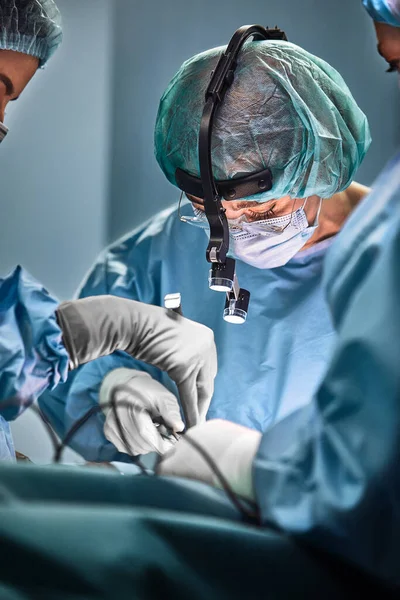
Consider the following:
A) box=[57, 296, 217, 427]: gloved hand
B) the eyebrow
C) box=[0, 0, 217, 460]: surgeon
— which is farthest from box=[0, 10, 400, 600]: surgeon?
the eyebrow

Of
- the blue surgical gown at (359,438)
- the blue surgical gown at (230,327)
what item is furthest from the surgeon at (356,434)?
the blue surgical gown at (230,327)

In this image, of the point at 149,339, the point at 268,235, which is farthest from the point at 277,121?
the point at 149,339

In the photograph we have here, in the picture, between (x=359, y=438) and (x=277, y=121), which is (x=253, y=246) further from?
(x=359, y=438)

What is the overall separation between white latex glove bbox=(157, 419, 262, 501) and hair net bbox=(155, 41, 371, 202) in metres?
0.83

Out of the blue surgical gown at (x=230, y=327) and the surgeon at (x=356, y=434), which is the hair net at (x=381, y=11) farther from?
the surgeon at (x=356, y=434)

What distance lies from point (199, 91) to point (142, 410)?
0.75 m

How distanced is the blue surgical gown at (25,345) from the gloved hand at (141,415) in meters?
0.20

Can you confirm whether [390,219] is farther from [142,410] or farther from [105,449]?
[105,449]

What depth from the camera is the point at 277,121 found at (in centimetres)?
163

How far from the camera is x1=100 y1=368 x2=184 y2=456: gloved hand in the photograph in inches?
70.9

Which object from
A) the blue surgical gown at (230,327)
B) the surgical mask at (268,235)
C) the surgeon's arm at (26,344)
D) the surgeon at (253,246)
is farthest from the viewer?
the blue surgical gown at (230,327)

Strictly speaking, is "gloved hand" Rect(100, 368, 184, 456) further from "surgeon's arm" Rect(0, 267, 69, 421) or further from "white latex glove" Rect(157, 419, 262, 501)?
"white latex glove" Rect(157, 419, 262, 501)

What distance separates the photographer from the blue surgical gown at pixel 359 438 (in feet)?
2.15

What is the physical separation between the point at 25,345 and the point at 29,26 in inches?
32.0
